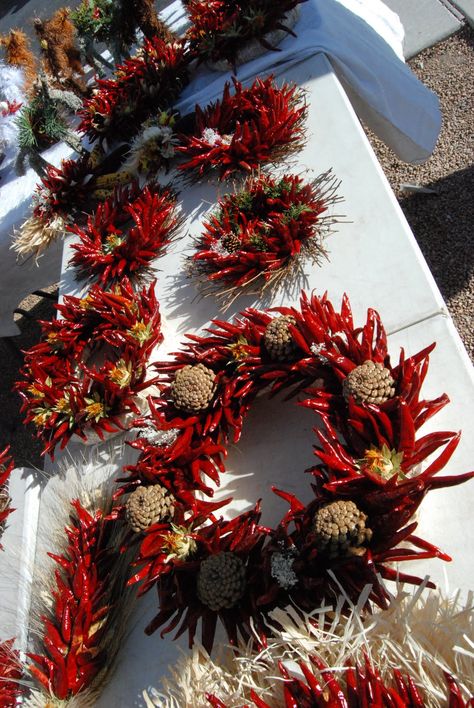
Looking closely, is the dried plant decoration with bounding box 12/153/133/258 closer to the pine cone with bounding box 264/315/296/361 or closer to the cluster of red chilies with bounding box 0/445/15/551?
the cluster of red chilies with bounding box 0/445/15/551

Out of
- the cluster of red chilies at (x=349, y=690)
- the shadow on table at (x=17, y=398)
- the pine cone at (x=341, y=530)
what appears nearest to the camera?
the cluster of red chilies at (x=349, y=690)

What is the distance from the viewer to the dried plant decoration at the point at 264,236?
5.62 ft

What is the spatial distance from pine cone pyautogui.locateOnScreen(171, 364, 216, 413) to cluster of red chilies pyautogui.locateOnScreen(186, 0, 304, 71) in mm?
1525

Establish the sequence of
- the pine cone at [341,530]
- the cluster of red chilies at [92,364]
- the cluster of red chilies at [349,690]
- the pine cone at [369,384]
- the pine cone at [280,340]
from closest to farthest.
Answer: the cluster of red chilies at [349,690], the pine cone at [341,530], the pine cone at [369,384], the pine cone at [280,340], the cluster of red chilies at [92,364]

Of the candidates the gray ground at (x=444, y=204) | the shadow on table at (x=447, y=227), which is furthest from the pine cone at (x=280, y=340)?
the shadow on table at (x=447, y=227)

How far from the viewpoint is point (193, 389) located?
1455 mm

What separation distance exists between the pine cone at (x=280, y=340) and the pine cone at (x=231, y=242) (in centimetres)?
42

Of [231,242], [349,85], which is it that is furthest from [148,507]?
[349,85]

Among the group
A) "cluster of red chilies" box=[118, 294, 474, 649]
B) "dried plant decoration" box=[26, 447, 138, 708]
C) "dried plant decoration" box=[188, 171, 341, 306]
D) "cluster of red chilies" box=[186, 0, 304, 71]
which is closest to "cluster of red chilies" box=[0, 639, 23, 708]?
"dried plant decoration" box=[26, 447, 138, 708]

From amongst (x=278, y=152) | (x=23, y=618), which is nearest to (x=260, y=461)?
(x=23, y=618)

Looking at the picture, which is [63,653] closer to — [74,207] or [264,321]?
[264,321]

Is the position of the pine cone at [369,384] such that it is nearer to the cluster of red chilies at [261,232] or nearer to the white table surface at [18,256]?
the cluster of red chilies at [261,232]

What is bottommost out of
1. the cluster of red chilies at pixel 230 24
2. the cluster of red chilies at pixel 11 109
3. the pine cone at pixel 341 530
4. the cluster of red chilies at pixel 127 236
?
the pine cone at pixel 341 530

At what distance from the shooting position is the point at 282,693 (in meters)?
1.03
